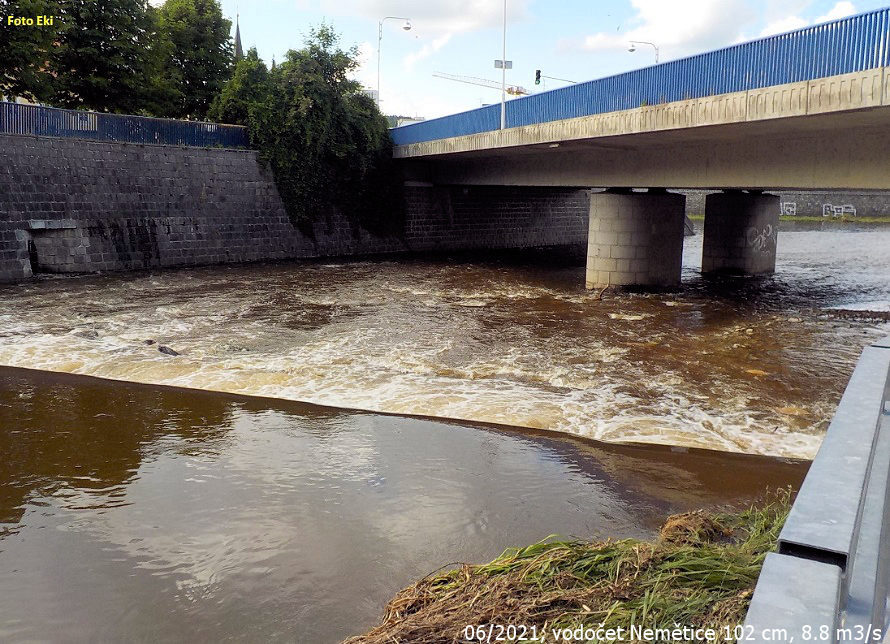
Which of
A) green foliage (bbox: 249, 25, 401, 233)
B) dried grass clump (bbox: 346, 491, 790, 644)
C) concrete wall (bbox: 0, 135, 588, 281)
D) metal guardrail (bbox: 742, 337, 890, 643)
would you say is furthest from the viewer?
green foliage (bbox: 249, 25, 401, 233)

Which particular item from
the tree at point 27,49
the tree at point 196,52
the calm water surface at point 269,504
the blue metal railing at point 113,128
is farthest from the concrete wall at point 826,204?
the calm water surface at point 269,504

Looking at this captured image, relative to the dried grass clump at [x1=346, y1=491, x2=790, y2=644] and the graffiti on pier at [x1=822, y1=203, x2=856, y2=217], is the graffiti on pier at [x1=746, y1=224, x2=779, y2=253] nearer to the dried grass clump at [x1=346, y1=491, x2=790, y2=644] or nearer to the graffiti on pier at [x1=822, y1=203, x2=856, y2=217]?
the dried grass clump at [x1=346, y1=491, x2=790, y2=644]

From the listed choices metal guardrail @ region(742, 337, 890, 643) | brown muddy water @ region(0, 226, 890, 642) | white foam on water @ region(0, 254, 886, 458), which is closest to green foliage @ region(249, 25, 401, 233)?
white foam on water @ region(0, 254, 886, 458)

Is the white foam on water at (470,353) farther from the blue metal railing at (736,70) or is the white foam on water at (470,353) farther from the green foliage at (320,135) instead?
the green foliage at (320,135)

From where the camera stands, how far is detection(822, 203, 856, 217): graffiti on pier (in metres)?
61.6

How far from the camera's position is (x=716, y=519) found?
252 inches

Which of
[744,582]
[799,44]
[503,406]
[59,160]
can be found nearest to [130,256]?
[59,160]

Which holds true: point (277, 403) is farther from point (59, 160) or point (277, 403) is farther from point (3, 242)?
point (59, 160)

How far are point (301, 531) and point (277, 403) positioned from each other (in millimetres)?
4458

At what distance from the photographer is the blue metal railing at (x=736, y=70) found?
1262 centimetres

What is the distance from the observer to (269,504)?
Result: 703 cm

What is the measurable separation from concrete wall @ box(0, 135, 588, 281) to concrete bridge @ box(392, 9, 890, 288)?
6.39 meters

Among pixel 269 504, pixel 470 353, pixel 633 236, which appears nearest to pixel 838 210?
pixel 633 236

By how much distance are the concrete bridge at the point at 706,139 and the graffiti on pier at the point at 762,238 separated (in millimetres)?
68
